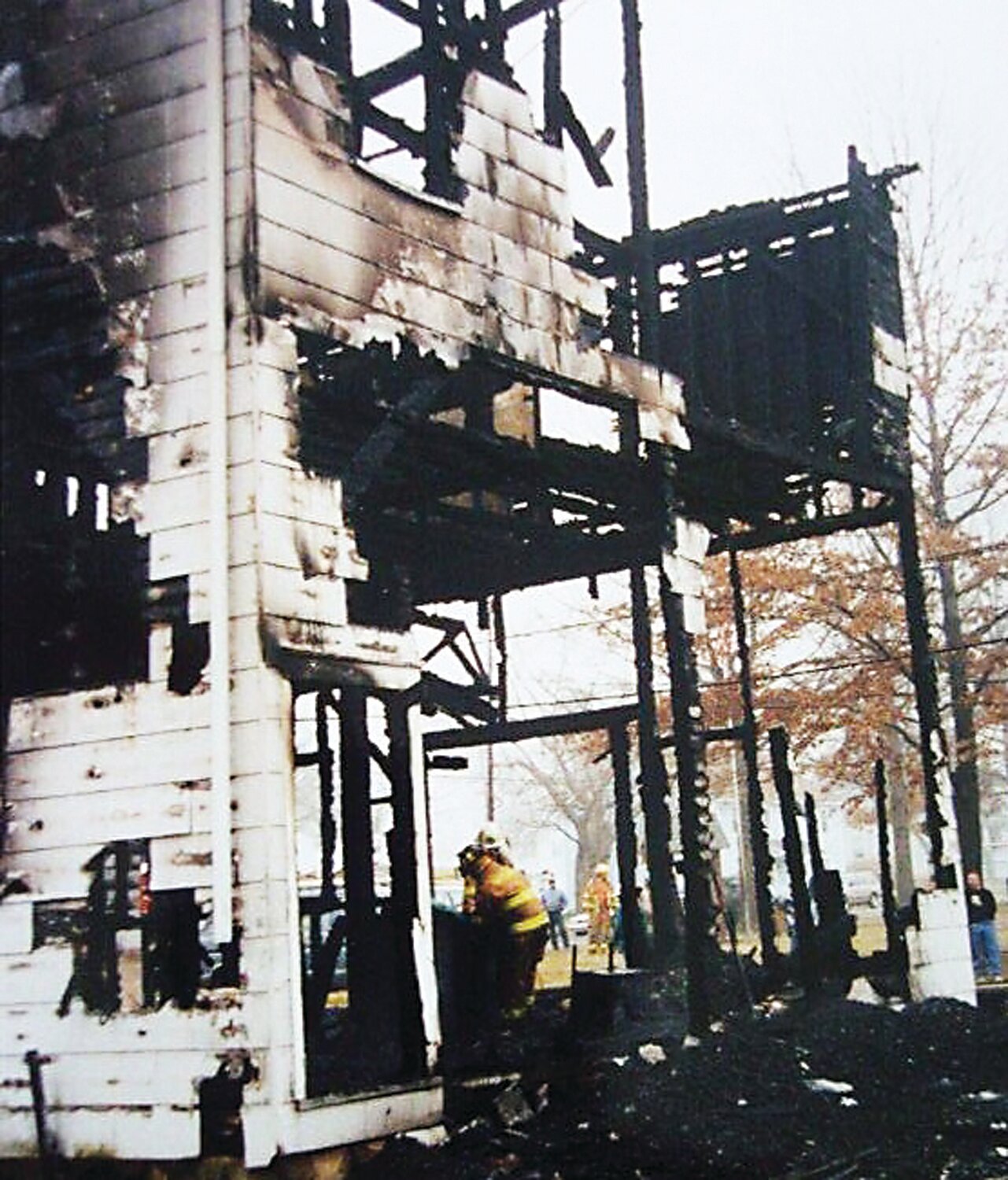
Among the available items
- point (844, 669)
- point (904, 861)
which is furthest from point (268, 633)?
point (904, 861)

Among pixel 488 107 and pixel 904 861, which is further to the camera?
pixel 904 861

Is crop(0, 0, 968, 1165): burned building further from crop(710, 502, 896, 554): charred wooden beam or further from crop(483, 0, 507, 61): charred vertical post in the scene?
crop(710, 502, 896, 554): charred wooden beam

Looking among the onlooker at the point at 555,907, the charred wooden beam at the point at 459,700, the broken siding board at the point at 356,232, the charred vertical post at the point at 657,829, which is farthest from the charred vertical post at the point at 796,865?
the onlooker at the point at 555,907

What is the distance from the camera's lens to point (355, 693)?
10594mm

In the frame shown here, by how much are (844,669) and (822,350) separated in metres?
15.0

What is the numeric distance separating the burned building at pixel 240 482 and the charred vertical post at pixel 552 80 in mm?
43

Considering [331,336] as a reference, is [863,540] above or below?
above

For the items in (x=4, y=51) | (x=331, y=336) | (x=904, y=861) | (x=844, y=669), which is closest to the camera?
(x=331, y=336)

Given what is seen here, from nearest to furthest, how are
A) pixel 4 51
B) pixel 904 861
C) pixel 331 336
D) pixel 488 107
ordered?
1. pixel 331 336
2. pixel 4 51
3. pixel 488 107
4. pixel 904 861

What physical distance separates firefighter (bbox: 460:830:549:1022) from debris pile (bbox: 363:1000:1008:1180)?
1223 mm

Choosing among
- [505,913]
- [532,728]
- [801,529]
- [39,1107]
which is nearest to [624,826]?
[532,728]

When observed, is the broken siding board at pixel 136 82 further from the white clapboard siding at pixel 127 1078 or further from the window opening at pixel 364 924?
the white clapboard siding at pixel 127 1078

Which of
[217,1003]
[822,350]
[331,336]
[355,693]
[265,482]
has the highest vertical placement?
[822,350]

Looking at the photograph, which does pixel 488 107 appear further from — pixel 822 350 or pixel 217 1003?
pixel 217 1003
